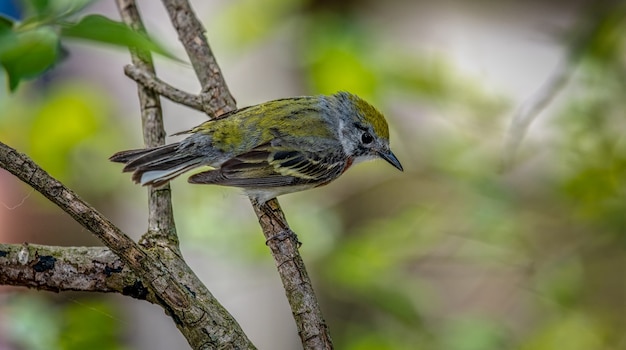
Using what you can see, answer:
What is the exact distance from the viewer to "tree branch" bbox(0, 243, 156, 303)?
1900 millimetres

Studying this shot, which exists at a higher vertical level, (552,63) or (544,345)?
(552,63)

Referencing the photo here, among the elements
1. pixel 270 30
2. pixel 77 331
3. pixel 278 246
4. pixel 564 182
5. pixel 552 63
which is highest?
pixel 552 63

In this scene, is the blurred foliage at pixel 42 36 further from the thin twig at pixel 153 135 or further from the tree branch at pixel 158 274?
the thin twig at pixel 153 135

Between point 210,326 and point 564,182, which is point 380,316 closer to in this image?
point 564,182

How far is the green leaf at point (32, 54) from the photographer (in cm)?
166

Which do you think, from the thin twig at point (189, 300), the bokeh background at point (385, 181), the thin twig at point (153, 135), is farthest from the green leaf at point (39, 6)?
the bokeh background at point (385, 181)

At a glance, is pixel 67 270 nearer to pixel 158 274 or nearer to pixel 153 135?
pixel 158 274

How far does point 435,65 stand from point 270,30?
3.27 feet

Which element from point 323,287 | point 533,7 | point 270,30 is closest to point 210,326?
point 270,30

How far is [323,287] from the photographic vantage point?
5305 mm

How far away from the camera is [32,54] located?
1693 mm

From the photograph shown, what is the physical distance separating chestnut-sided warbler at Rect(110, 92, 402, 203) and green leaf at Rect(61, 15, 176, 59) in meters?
1.21

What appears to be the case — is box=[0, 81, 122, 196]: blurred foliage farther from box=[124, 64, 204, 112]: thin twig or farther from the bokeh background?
box=[124, 64, 204, 112]: thin twig

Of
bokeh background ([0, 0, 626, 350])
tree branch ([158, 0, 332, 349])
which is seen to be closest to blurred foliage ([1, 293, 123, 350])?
bokeh background ([0, 0, 626, 350])
